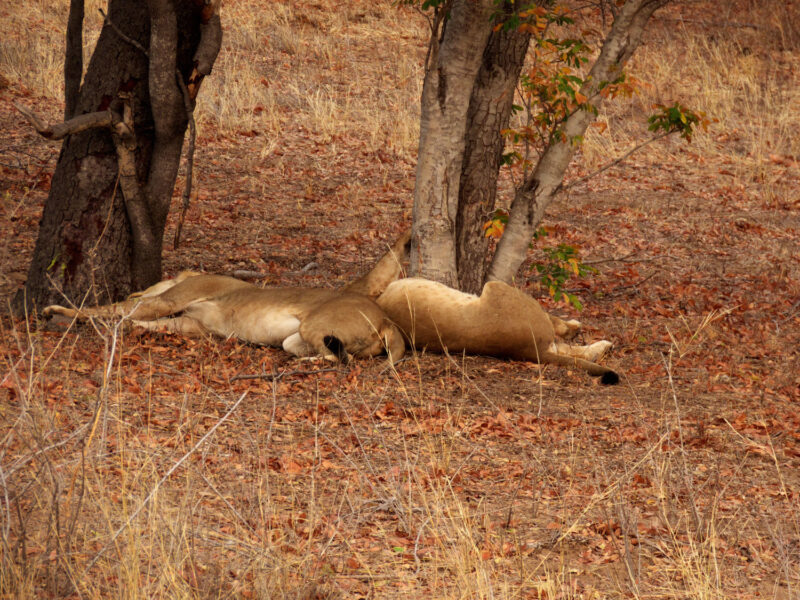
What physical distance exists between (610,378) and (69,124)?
4.40m

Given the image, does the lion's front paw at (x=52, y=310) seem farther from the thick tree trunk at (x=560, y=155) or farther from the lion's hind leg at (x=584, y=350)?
the lion's hind leg at (x=584, y=350)

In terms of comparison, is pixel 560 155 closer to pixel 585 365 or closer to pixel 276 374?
pixel 585 365

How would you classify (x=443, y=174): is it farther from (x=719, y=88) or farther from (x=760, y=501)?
(x=719, y=88)

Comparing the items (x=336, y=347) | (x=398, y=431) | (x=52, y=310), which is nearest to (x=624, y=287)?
(x=336, y=347)

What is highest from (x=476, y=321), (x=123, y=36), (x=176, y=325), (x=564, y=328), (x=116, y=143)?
(x=123, y=36)

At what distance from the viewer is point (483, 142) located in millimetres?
7723

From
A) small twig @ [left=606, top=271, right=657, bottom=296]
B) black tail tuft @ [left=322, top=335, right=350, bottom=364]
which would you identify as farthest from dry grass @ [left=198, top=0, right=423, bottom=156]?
black tail tuft @ [left=322, top=335, right=350, bottom=364]

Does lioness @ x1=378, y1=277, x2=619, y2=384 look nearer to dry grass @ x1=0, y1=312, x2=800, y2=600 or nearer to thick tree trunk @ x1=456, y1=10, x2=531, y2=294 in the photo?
thick tree trunk @ x1=456, y1=10, x2=531, y2=294

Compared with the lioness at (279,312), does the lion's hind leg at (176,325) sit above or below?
below

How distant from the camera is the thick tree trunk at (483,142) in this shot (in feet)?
24.9

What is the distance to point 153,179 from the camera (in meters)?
7.67

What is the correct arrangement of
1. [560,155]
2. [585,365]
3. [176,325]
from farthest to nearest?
[560,155], [176,325], [585,365]

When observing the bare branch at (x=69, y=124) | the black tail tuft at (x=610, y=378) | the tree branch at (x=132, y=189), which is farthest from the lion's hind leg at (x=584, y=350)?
the bare branch at (x=69, y=124)

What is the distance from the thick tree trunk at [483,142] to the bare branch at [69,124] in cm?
289
